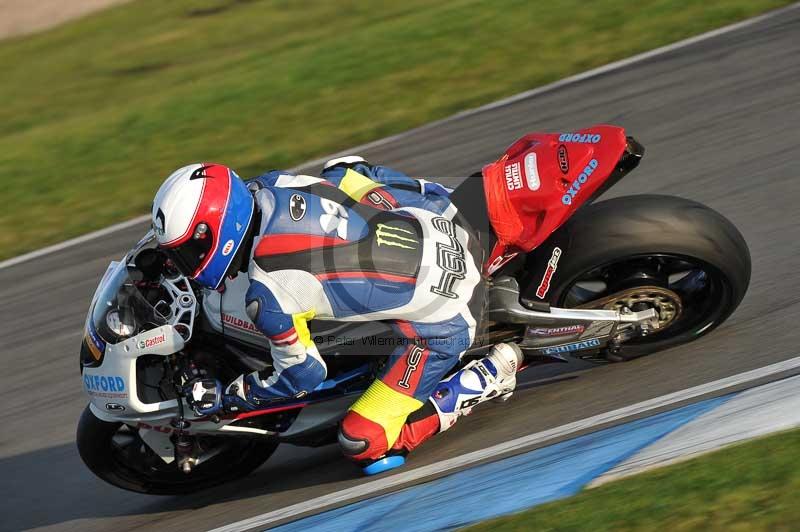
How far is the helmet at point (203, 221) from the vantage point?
4406mm

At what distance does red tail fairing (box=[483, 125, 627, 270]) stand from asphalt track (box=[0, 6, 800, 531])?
0.94 meters

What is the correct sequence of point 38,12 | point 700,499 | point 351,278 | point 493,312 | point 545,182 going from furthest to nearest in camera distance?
point 38,12, point 493,312, point 545,182, point 351,278, point 700,499

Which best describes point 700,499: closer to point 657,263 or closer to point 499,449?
point 499,449

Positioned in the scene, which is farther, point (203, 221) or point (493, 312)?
point (493, 312)

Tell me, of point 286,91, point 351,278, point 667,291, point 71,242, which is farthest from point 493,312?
point 286,91

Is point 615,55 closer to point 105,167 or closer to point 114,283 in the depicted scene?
point 105,167

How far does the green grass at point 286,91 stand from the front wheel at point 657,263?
452cm

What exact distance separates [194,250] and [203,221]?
0.45 ft

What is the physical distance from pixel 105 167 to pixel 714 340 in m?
6.64

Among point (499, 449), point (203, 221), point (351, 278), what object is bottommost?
point (499, 449)

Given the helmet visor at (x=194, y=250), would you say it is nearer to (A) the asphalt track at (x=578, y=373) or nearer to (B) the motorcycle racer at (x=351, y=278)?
(B) the motorcycle racer at (x=351, y=278)

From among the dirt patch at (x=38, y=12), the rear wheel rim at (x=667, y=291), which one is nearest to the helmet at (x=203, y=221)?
the rear wheel rim at (x=667, y=291)

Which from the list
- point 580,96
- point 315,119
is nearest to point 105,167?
point 315,119

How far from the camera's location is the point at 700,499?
3.80m
